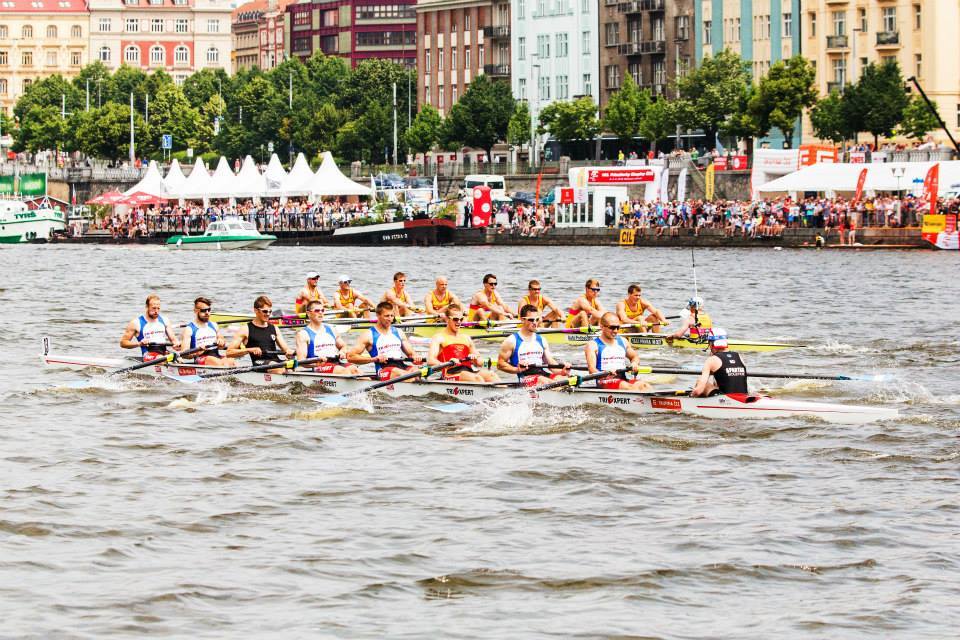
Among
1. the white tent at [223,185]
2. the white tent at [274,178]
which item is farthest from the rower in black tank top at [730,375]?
the white tent at [223,185]

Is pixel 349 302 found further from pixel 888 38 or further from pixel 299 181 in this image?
pixel 888 38

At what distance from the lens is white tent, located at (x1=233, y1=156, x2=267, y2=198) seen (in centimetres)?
9838

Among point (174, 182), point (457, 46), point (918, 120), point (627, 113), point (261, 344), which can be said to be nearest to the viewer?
point (261, 344)

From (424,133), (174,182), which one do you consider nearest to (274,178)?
(174,182)

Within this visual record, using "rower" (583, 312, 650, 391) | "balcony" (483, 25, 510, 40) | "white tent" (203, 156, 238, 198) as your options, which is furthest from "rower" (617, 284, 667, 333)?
"balcony" (483, 25, 510, 40)

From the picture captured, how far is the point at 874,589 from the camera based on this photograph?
56.5 feet

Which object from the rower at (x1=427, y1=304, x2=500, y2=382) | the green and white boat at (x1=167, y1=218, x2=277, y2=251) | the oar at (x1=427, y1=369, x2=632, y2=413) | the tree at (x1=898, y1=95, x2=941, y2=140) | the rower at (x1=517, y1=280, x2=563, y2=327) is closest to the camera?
the oar at (x1=427, y1=369, x2=632, y2=413)

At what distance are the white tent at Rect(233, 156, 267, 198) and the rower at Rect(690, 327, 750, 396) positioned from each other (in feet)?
245

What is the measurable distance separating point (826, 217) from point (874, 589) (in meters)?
59.8

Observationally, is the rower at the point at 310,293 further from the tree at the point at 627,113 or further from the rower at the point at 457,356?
the tree at the point at 627,113

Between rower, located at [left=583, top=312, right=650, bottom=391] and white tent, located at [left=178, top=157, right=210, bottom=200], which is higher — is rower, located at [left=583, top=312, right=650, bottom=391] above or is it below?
below

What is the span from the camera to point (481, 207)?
92812mm

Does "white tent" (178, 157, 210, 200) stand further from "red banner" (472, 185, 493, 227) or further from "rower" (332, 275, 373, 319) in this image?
"rower" (332, 275, 373, 319)

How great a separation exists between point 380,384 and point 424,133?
102535 mm
